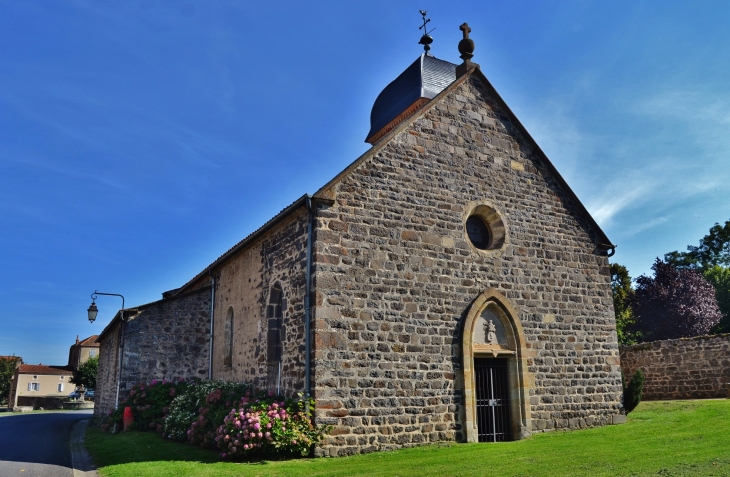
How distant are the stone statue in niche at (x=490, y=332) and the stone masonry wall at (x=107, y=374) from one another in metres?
12.4

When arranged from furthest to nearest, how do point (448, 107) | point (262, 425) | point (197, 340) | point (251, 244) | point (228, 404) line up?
point (197, 340), point (251, 244), point (448, 107), point (228, 404), point (262, 425)

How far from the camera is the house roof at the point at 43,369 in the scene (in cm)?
6066

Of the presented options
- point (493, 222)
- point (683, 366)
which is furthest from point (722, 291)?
point (493, 222)

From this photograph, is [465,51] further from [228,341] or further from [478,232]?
[228,341]

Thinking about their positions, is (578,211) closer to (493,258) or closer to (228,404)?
(493,258)

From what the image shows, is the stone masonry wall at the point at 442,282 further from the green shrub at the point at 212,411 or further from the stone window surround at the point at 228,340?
the stone window surround at the point at 228,340

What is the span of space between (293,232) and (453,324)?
3.93m

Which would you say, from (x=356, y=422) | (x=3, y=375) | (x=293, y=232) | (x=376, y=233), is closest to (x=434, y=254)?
(x=376, y=233)

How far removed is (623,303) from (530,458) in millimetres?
30144

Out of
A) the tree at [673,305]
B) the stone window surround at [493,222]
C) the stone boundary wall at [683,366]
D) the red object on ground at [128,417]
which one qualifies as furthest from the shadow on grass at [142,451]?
the tree at [673,305]

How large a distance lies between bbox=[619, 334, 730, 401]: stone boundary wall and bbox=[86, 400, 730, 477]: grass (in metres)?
6.23

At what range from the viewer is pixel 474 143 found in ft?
47.2

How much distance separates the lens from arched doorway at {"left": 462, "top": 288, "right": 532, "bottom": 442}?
513 inches

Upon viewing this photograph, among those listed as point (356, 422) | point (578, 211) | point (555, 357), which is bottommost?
point (356, 422)
